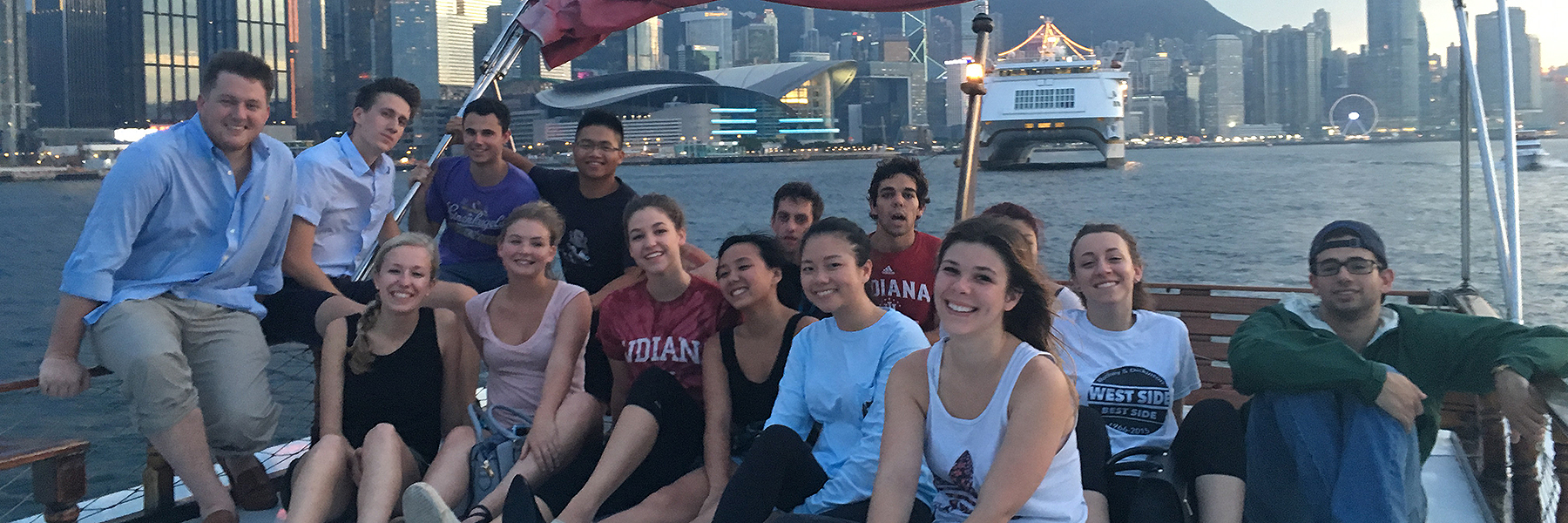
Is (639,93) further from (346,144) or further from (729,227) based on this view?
(346,144)

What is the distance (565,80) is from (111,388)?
267 ft

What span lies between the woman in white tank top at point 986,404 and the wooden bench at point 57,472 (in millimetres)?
2407

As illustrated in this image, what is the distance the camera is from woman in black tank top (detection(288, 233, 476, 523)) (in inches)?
137

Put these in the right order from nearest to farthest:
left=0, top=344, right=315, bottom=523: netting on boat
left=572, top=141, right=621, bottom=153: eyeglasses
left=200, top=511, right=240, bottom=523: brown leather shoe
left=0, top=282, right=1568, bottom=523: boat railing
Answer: left=0, top=282, right=1568, bottom=523: boat railing
left=200, top=511, right=240, bottom=523: brown leather shoe
left=572, top=141, right=621, bottom=153: eyeglasses
left=0, top=344, right=315, bottom=523: netting on boat

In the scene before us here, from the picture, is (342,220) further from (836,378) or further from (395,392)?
(836,378)

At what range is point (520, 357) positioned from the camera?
12.7ft

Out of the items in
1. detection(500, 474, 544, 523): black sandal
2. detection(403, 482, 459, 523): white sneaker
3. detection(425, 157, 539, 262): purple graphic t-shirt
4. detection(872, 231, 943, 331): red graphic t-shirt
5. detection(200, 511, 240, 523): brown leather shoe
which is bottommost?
detection(200, 511, 240, 523): brown leather shoe

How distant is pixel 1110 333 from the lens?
3299mm

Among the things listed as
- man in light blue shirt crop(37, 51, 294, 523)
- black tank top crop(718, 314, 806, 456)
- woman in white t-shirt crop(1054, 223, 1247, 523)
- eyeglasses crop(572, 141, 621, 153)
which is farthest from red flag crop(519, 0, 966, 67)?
woman in white t-shirt crop(1054, 223, 1247, 523)

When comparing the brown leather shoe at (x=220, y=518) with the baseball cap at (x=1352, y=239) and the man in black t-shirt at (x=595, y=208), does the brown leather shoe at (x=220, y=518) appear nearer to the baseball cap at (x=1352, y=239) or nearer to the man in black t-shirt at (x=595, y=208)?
the man in black t-shirt at (x=595, y=208)

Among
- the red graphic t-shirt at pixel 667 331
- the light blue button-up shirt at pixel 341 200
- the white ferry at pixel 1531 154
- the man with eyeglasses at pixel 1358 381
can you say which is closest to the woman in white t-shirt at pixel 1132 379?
the man with eyeglasses at pixel 1358 381

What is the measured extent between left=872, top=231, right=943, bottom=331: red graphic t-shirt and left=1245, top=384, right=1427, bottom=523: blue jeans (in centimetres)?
130

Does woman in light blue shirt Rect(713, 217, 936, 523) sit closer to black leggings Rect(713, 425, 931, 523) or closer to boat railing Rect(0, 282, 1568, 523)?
black leggings Rect(713, 425, 931, 523)

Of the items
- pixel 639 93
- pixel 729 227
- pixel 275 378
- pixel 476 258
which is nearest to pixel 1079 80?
pixel 729 227
